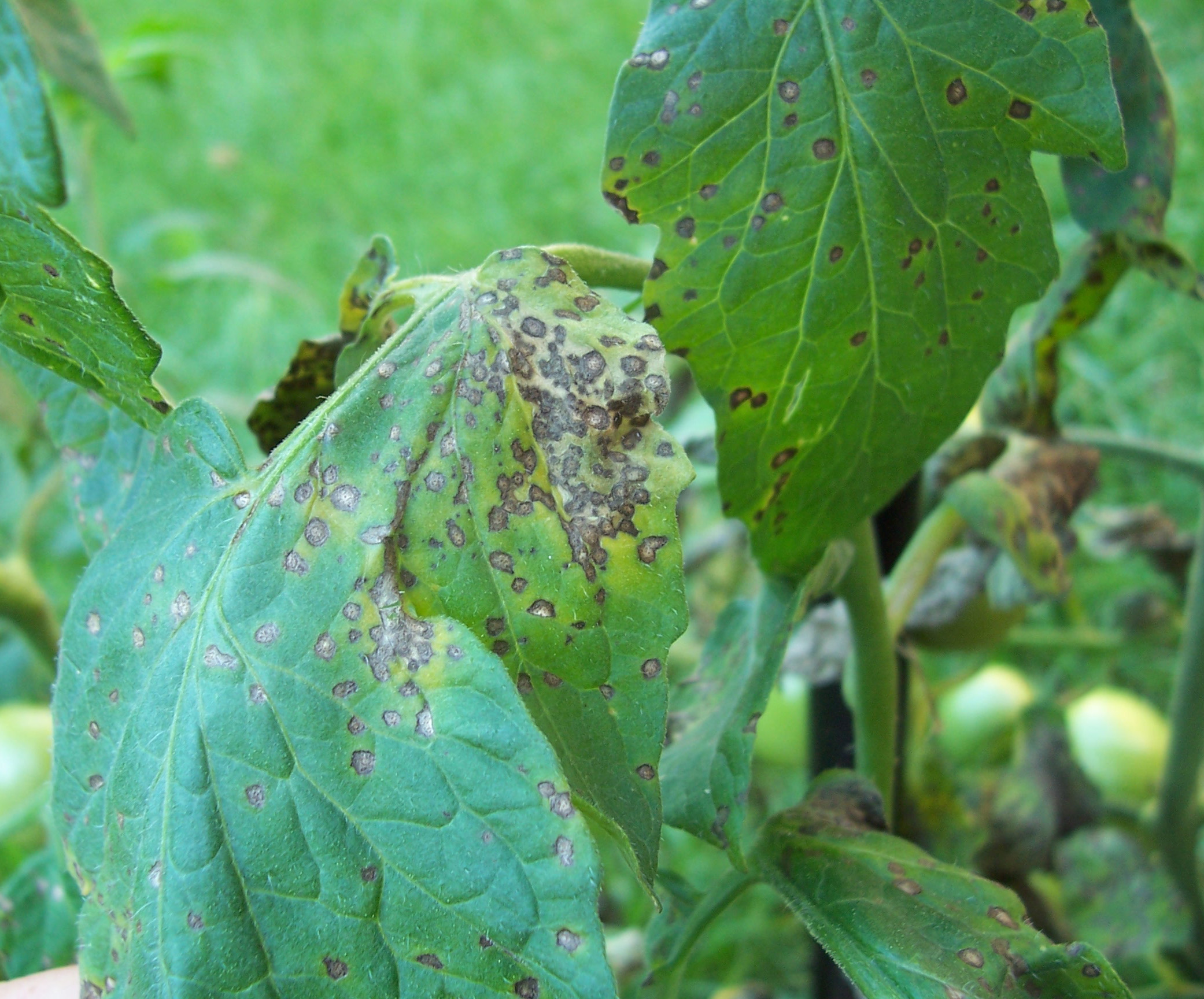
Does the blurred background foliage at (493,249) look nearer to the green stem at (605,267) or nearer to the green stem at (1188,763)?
the green stem at (1188,763)

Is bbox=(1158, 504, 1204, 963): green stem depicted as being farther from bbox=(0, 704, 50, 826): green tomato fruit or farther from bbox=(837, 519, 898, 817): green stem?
bbox=(0, 704, 50, 826): green tomato fruit

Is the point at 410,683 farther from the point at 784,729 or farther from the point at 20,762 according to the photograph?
the point at 784,729

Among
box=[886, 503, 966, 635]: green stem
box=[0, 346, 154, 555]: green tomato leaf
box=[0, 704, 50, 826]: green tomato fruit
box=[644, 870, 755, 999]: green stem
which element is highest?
box=[0, 346, 154, 555]: green tomato leaf

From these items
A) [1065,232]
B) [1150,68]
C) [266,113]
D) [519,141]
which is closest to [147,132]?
[266,113]

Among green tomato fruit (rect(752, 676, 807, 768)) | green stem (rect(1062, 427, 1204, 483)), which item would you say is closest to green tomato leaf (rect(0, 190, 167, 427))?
green stem (rect(1062, 427, 1204, 483))

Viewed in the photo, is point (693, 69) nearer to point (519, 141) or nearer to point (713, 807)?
point (713, 807)
